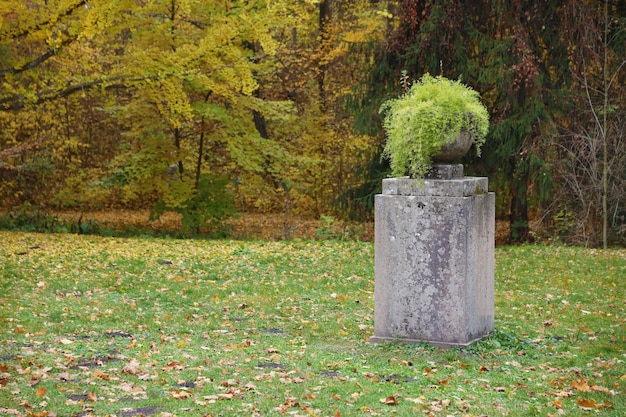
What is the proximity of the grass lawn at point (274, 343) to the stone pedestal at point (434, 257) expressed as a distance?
24 centimetres

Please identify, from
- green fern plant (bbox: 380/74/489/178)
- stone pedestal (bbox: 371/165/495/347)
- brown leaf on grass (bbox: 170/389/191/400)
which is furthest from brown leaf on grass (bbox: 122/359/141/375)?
green fern plant (bbox: 380/74/489/178)

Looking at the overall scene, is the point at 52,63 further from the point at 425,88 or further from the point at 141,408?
the point at 141,408

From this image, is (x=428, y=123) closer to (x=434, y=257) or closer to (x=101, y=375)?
(x=434, y=257)

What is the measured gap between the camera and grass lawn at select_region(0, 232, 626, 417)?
552 centimetres

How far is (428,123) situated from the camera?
7.12 m

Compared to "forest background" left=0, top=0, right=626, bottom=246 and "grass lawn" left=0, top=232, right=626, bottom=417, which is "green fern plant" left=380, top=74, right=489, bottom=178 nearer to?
"grass lawn" left=0, top=232, right=626, bottom=417

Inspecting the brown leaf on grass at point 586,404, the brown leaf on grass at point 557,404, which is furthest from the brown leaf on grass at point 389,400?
the brown leaf on grass at point 586,404

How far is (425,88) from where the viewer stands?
7320 millimetres

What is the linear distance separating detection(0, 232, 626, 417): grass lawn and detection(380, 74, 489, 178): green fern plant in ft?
5.39

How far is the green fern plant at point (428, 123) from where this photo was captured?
711cm

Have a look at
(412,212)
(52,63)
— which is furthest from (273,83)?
(412,212)

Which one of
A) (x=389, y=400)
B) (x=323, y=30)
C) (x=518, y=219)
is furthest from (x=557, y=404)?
(x=323, y=30)

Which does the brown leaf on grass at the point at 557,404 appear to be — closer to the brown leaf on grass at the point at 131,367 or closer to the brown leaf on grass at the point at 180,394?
the brown leaf on grass at the point at 180,394

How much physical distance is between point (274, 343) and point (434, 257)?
5.40 ft
